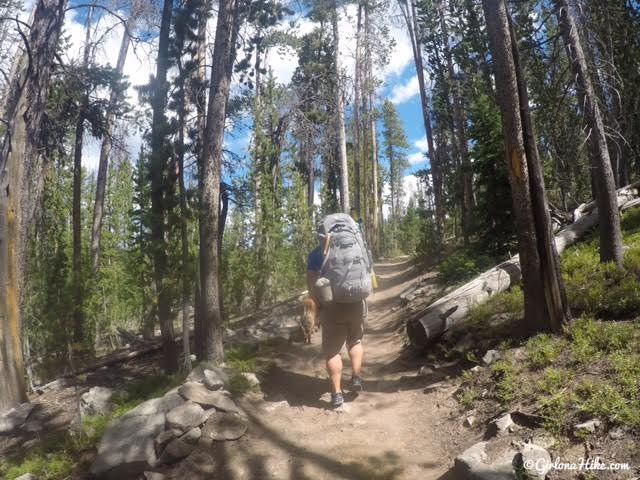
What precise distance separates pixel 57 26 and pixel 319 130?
684 centimetres

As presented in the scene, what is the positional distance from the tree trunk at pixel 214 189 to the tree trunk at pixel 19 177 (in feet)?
8.41

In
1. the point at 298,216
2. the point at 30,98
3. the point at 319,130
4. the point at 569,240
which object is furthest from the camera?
the point at 298,216

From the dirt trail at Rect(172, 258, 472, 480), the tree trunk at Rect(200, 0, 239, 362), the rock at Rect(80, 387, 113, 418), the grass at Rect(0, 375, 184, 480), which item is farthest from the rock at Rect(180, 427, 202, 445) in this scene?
the rock at Rect(80, 387, 113, 418)

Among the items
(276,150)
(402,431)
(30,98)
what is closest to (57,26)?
(30,98)

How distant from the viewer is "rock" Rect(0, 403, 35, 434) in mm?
5543

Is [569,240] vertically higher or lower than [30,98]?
lower

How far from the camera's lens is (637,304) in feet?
14.5

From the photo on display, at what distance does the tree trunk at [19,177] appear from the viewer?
5.69 m

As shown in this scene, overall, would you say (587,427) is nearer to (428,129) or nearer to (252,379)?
(252,379)

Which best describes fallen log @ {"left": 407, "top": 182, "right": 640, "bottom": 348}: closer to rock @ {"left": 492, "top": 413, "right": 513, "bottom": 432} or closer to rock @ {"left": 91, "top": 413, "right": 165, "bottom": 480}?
rock @ {"left": 492, "top": 413, "right": 513, "bottom": 432}

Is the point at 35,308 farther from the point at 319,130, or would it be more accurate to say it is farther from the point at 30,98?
the point at 319,130

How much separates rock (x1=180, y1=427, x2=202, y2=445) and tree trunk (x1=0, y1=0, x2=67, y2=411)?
3.57m

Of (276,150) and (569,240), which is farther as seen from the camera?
(276,150)

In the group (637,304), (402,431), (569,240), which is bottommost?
(402,431)
